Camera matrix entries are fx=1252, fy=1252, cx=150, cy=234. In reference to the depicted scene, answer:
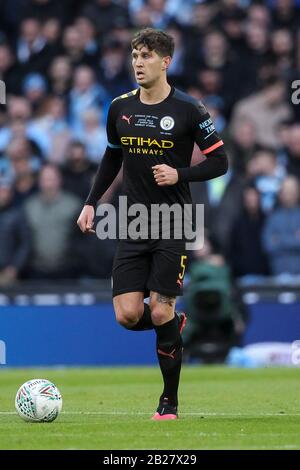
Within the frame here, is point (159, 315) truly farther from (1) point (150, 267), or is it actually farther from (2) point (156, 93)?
(2) point (156, 93)

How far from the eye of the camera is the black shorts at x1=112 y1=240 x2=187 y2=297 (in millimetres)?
8891

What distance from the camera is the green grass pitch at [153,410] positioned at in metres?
7.47

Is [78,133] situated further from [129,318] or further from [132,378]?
[129,318]

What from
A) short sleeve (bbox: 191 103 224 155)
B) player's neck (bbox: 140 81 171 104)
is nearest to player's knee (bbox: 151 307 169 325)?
short sleeve (bbox: 191 103 224 155)

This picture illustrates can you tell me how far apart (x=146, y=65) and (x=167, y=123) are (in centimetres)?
44

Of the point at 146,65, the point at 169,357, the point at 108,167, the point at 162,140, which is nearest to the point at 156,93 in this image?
the point at 146,65

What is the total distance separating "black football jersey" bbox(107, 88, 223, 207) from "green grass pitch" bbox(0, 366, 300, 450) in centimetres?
163

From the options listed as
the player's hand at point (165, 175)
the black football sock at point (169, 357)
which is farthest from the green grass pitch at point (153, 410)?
the player's hand at point (165, 175)

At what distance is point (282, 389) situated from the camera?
40.0 feet

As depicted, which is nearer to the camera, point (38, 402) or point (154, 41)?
point (38, 402)

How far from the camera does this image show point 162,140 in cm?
895

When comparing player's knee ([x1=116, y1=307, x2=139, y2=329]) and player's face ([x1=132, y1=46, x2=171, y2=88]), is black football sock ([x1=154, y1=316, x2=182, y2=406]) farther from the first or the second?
player's face ([x1=132, y1=46, x2=171, y2=88])

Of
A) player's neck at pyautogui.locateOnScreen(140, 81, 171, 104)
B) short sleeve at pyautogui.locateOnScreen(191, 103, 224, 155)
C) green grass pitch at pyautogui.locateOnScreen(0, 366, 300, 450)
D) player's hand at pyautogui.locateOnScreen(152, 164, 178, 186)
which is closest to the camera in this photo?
green grass pitch at pyautogui.locateOnScreen(0, 366, 300, 450)
